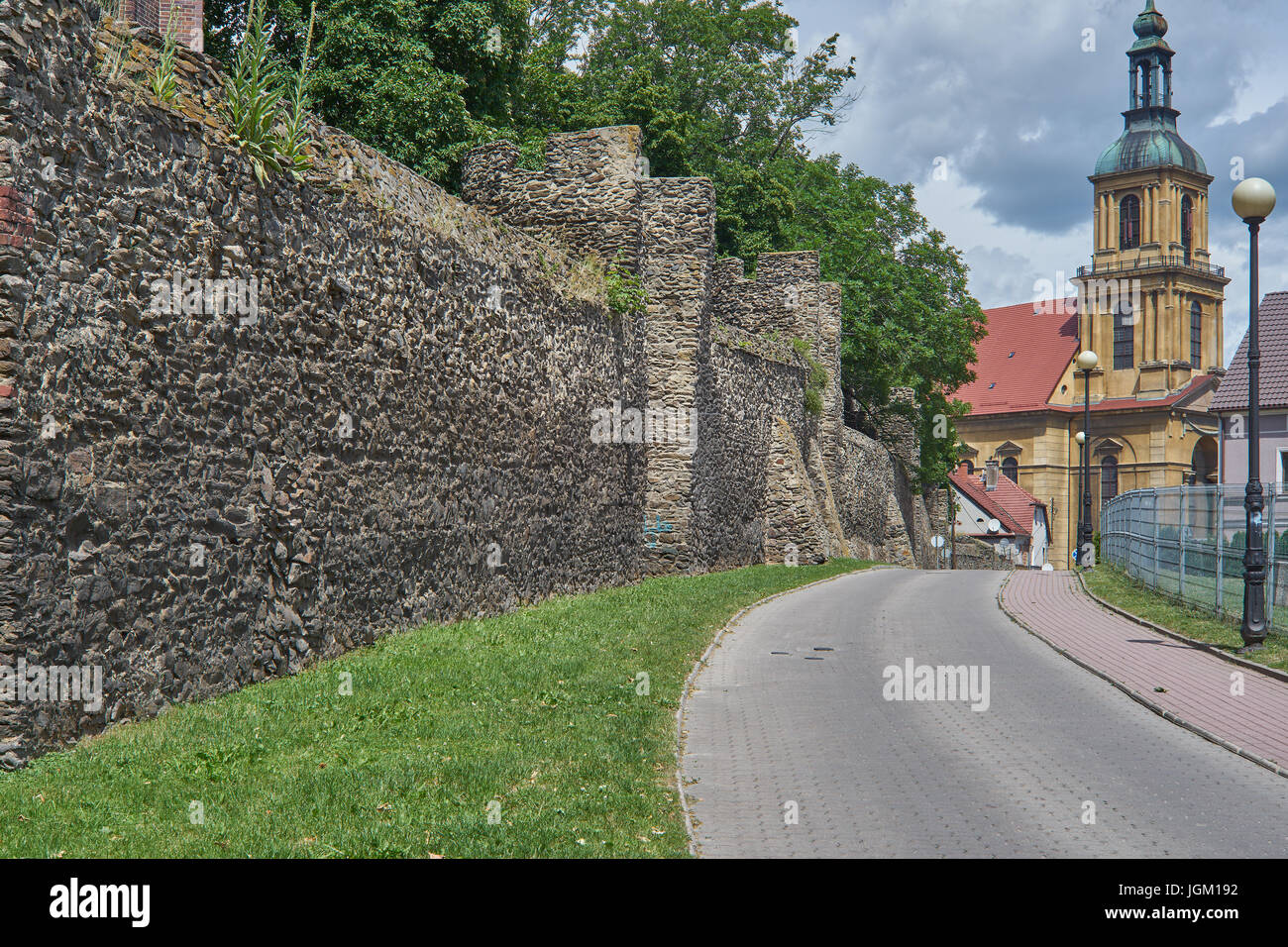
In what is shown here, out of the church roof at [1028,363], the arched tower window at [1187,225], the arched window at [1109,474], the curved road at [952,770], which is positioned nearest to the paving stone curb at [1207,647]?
the curved road at [952,770]

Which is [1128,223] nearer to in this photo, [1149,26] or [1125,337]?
[1125,337]

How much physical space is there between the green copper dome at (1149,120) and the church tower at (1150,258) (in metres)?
0.08

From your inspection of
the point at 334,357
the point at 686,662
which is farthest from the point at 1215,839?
the point at 334,357

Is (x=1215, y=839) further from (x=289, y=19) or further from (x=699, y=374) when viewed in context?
(x=289, y=19)

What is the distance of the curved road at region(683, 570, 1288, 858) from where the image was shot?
6711 mm

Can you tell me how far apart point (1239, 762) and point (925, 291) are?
132 feet

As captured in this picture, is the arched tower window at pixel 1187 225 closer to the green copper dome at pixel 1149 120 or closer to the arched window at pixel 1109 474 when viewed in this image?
the green copper dome at pixel 1149 120

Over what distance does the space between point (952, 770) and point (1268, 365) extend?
33.3m

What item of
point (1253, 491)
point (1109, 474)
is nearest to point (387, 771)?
point (1253, 491)

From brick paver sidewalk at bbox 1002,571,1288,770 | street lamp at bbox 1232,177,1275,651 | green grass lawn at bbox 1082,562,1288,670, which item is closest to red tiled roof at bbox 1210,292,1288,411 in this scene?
green grass lawn at bbox 1082,562,1288,670

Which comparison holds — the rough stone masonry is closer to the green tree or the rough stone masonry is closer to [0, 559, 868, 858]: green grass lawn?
[0, 559, 868, 858]: green grass lawn

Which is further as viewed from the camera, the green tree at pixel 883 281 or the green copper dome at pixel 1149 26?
the green copper dome at pixel 1149 26

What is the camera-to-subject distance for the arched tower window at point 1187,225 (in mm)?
90875

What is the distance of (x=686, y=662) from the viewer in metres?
13.1
